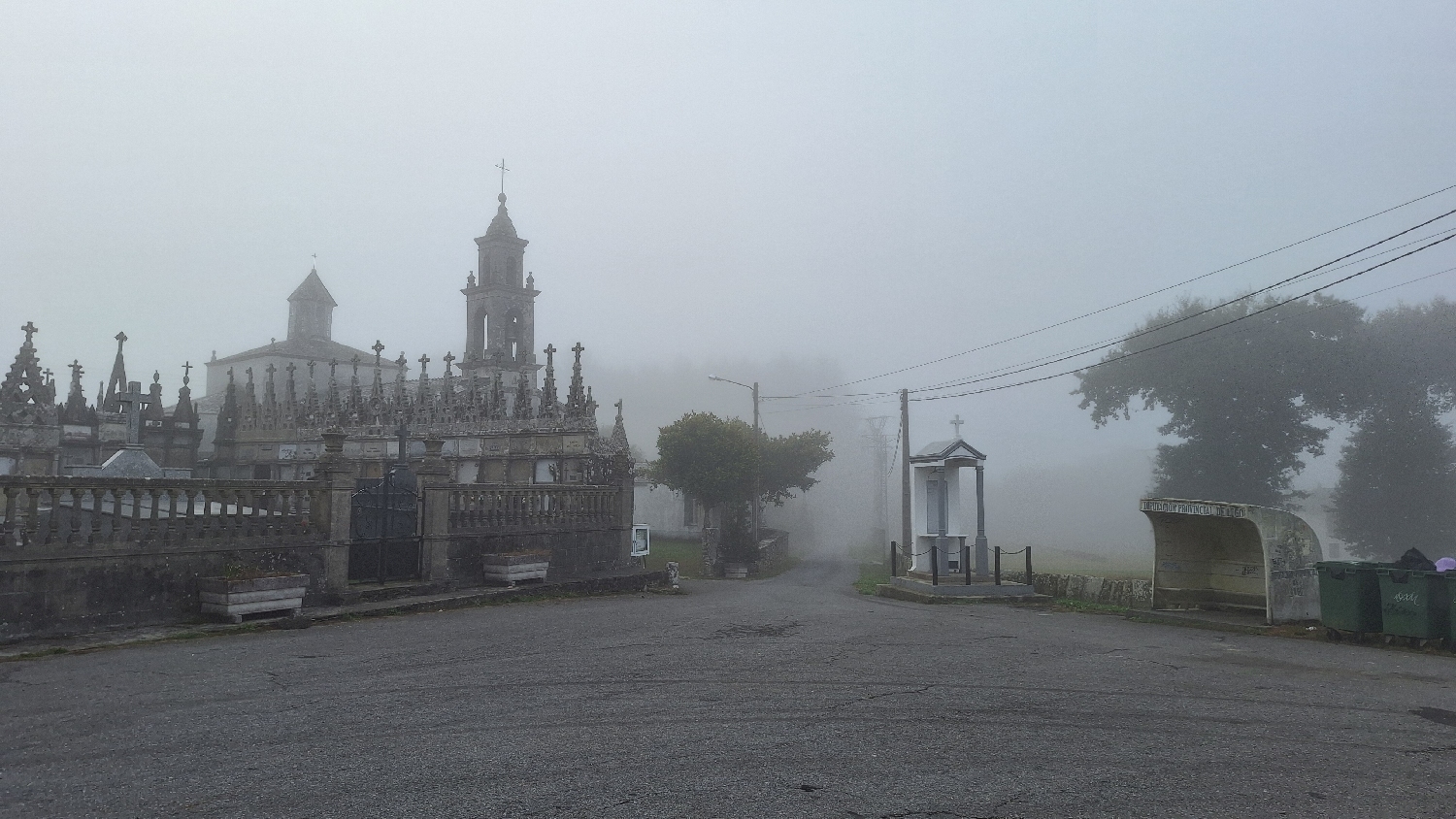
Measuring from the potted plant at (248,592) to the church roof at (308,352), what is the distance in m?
47.1

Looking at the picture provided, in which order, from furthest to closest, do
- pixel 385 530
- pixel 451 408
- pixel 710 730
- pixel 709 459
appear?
1. pixel 709 459
2. pixel 451 408
3. pixel 385 530
4. pixel 710 730

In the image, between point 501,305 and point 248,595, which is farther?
point 501,305

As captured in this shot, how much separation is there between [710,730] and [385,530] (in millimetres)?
10827

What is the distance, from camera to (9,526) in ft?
34.0

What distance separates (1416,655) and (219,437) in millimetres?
41550

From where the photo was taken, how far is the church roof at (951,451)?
837 inches

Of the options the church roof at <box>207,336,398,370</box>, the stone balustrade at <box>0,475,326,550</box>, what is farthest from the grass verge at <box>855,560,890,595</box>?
the church roof at <box>207,336,398,370</box>

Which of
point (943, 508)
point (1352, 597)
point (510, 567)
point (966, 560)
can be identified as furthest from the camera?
point (943, 508)

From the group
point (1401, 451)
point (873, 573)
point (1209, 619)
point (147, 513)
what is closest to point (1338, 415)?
point (1401, 451)

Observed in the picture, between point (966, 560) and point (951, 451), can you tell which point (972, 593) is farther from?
point (951, 451)

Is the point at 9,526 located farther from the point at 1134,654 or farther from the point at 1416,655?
the point at 1416,655

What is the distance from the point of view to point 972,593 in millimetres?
19547

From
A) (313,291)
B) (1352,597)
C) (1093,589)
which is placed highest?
(313,291)

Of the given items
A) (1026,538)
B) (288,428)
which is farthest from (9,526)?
(1026,538)
